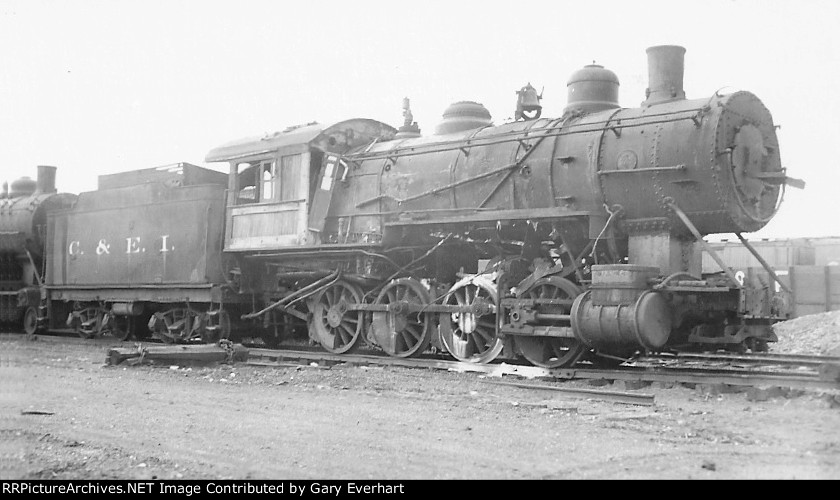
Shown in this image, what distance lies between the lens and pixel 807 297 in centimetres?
2156

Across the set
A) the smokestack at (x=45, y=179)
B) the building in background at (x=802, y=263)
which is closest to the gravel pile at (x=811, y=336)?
the building in background at (x=802, y=263)

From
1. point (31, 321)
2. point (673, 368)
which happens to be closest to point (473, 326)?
point (673, 368)

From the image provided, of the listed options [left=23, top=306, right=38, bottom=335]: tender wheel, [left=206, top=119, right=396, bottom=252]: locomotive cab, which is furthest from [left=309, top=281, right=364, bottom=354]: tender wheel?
[left=23, top=306, right=38, bottom=335]: tender wheel

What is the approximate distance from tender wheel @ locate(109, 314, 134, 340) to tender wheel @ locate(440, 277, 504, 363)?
6887 millimetres

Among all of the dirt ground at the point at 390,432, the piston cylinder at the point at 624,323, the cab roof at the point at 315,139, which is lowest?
the dirt ground at the point at 390,432

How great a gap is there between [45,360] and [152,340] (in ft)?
12.5

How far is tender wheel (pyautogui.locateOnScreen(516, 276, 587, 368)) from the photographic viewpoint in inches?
361

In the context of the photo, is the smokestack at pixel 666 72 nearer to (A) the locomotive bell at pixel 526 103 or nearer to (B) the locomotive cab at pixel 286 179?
(A) the locomotive bell at pixel 526 103

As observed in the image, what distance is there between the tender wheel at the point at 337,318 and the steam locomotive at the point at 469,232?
0.10ft

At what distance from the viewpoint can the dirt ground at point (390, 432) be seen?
4500 mm

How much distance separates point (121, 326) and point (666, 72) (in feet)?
34.0

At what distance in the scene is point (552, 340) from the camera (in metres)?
9.59

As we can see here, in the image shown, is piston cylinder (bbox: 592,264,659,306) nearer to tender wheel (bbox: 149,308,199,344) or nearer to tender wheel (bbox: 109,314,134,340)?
tender wheel (bbox: 149,308,199,344)
